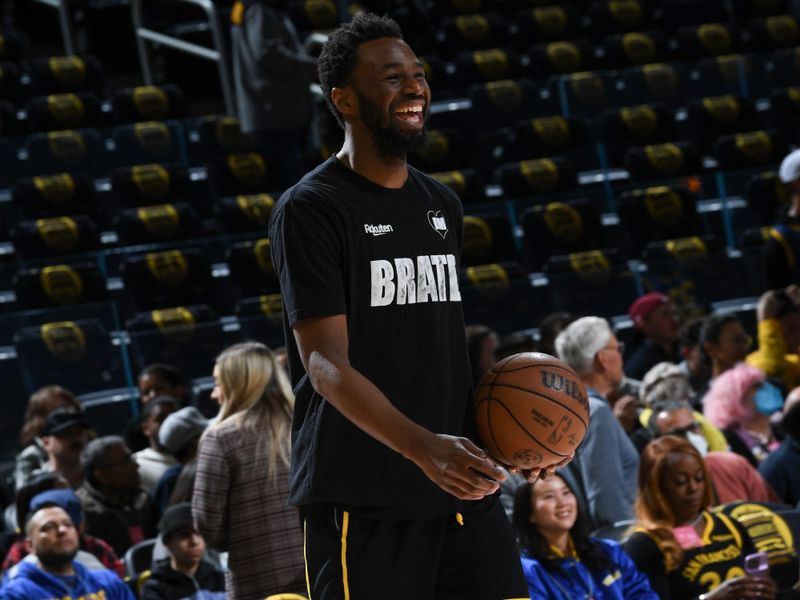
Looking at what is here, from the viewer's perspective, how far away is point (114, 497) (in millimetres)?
6602

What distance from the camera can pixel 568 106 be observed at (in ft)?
37.6

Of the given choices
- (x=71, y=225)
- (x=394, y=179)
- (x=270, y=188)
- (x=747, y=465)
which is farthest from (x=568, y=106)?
(x=394, y=179)

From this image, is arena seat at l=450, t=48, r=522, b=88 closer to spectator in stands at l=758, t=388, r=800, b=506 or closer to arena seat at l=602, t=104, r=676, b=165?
arena seat at l=602, t=104, r=676, b=165

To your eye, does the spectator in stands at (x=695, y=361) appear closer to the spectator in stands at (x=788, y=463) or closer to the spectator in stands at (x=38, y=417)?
the spectator in stands at (x=788, y=463)

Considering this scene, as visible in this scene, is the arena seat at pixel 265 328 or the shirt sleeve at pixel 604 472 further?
the arena seat at pixel 265 328

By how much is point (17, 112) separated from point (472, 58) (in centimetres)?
368

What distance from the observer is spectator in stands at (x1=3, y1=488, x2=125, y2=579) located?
5.57 meters

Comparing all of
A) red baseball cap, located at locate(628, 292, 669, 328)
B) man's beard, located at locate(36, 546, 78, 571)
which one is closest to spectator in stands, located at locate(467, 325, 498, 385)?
red baseball cap, located at locate(628, 292, 669, 328)

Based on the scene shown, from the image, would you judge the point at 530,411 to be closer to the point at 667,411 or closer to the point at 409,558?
the point at 409,558

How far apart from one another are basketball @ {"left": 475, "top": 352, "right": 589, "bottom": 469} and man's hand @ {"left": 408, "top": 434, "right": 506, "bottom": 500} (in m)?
0.26

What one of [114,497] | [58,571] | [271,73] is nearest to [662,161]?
[271,73]

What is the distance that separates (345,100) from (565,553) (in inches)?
97.4

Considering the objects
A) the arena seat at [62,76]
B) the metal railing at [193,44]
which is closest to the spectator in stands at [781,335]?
the metal railing at [193,44]

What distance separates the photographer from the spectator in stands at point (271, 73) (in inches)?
399
